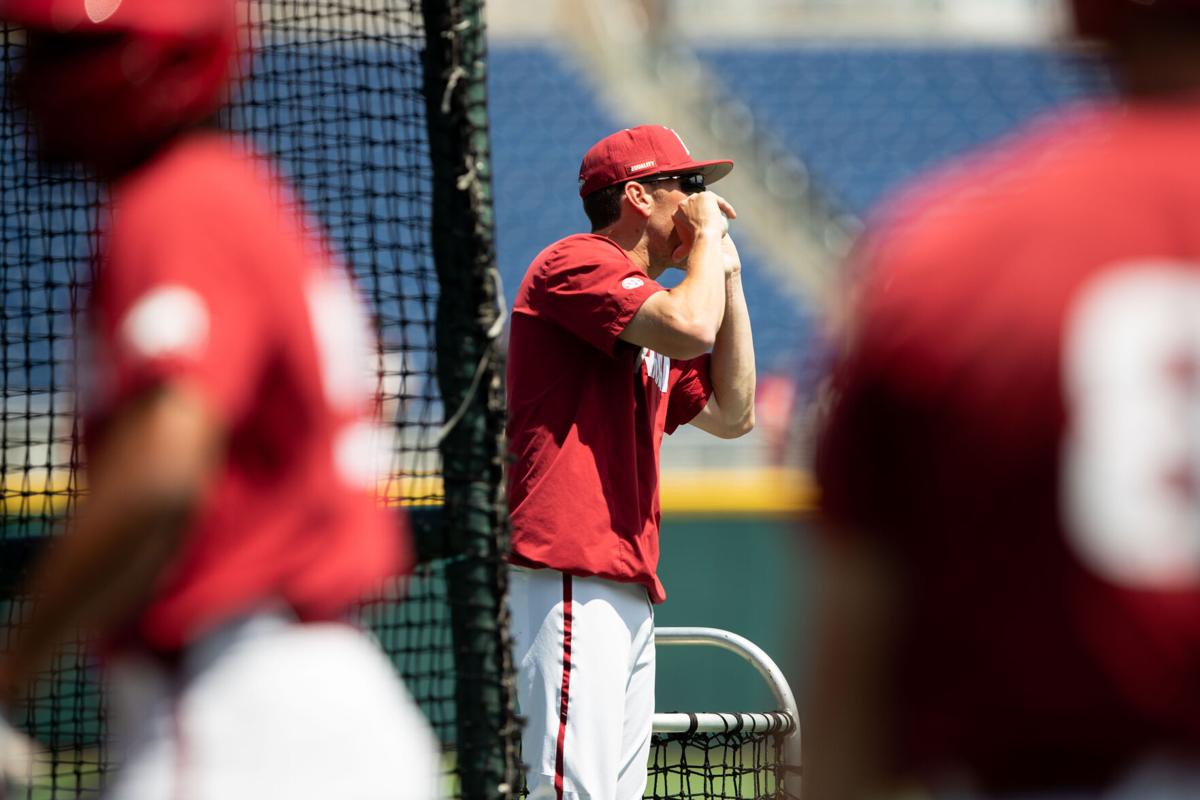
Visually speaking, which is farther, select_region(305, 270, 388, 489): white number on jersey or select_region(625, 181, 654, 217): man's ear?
select_region(625, 181, 654, 217): man's ear

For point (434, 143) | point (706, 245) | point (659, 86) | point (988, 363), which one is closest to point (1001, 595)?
point (988, 363)

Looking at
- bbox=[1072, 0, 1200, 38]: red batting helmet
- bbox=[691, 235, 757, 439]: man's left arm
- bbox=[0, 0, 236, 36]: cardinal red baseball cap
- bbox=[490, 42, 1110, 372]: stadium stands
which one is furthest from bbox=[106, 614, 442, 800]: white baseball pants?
bbox=[490, 42, 1110, 372]: stadium stands

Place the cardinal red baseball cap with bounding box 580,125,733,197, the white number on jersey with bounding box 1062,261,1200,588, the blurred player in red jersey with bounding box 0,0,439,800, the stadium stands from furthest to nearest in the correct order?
1. the stadium stands
2. the cardinal red baseball cap with bounding box 580,125,733,197
3. the blurred player in red jersey with bounding box 0,0,439,800
4. the white number on jersey with bounding box 1062,261,1200,588

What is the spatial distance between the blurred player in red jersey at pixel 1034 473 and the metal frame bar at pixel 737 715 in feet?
9.61

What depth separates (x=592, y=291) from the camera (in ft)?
12.7

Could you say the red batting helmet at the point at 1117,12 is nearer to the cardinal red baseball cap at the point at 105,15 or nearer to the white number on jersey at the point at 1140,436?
the white number on jersey at the point at 1140,436

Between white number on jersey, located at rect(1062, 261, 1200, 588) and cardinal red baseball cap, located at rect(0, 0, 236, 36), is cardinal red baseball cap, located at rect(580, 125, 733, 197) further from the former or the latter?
white number on jersey, located at rect(1062, 261, 1200, 588)

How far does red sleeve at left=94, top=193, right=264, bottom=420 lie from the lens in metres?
1.67

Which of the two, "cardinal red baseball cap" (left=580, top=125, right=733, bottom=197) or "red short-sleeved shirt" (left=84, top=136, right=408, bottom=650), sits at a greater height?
"cardinal red baseball cap" (left=580, top=125, right=733, bottom=197)

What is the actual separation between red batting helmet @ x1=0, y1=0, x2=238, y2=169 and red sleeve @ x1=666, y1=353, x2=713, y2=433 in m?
2.65

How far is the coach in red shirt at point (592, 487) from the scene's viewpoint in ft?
12.4

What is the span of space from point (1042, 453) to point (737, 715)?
3254 mm

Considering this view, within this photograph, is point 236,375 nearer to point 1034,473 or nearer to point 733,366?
point 1034,473

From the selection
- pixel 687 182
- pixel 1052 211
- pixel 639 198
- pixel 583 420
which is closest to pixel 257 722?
pixel 1052 211
